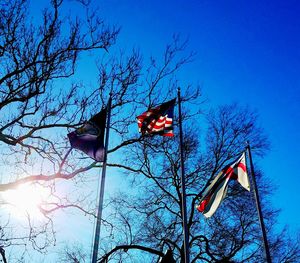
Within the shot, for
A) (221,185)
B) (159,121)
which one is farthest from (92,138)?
(221,185)

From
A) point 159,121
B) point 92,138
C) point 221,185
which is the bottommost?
point 221,185

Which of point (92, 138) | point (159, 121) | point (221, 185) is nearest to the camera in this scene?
point (92, 138)

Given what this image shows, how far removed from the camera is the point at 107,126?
10195 millimetres

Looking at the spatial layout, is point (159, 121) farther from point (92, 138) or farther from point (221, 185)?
point (221, 185)

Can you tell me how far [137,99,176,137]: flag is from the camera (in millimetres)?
11586

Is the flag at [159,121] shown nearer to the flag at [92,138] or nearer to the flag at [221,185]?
the flag at [92,138]

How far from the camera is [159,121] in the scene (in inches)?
467

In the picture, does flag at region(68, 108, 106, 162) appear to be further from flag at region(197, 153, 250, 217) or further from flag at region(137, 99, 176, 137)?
flag at region(197, 153, 250, 217)

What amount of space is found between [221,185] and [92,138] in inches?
169

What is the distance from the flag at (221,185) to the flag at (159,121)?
2253mm

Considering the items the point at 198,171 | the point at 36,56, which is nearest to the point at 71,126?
the point at 36,56

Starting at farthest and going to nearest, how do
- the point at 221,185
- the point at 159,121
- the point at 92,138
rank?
1. the point at 159,121
2. the point at 221,185
3. the point at 92,138

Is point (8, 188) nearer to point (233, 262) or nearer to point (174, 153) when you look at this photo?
point (174, 153)

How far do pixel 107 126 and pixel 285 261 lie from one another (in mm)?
15506
